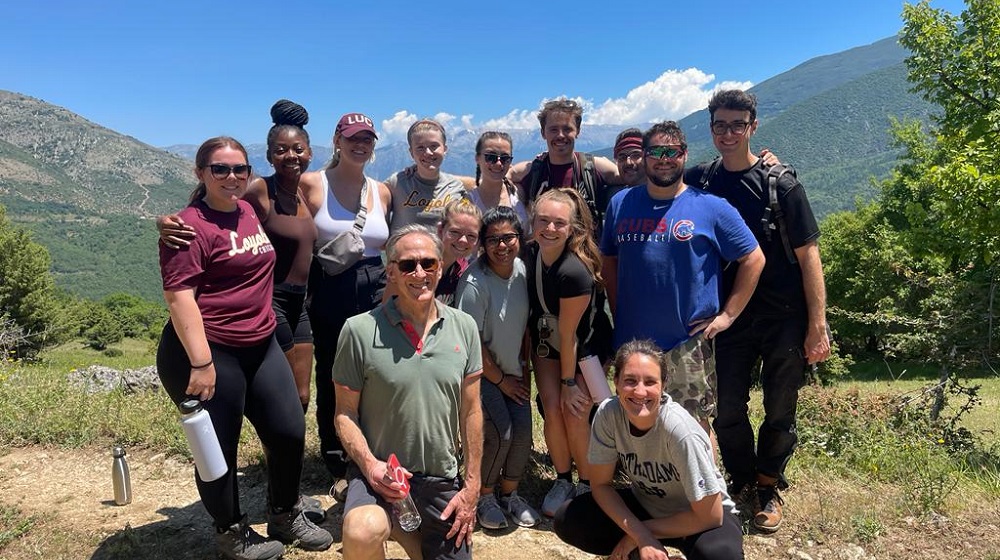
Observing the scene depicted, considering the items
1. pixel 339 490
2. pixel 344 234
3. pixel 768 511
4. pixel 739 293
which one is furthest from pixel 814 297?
pixel 339 490

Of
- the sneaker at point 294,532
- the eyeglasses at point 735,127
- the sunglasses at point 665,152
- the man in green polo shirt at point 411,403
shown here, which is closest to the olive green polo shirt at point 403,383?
the man in green polo shirt at point 411,403

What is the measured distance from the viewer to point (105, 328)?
51.8m

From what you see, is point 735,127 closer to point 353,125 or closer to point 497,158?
point 497,158

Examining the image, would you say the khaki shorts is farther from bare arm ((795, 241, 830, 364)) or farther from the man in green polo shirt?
the man in green polo shirt

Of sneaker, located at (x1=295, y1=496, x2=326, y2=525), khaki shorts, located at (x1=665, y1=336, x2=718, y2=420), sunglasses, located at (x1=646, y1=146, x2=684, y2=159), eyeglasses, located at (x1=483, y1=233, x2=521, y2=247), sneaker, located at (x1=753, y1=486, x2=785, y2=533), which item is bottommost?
sneaker, located at (x1=753, y1=486, x2=785, y2=533)

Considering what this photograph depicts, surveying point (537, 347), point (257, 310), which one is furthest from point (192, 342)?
point (537, 347)

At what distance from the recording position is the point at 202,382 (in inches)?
131

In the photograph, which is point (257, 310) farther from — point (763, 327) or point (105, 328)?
point (105, 328)

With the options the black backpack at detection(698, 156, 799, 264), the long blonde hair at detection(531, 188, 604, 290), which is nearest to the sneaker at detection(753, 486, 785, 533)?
the black backpack at detection(698, 156, 799, 264)

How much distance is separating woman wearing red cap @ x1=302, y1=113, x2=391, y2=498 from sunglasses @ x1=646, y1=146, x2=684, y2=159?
208cm

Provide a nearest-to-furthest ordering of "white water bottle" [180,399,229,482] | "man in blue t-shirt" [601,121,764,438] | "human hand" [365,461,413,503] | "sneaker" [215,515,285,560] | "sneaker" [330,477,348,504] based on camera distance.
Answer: "human hand" [365,461,413,503] < "white water bottle" [180,399,229,482] < "sneaker" [215,515,285,560] < "man in blue t-shirt" [601,121,764,438] < "sneaker" [330,477,348,504]

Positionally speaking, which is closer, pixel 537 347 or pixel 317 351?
pixel 537 347

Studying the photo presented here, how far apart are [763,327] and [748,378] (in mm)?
412

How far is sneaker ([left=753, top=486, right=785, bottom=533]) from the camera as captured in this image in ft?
14.0
